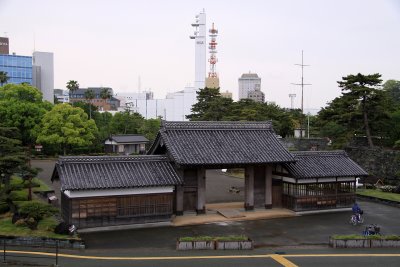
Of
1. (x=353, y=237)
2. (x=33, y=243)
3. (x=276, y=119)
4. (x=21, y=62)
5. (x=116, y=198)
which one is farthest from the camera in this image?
(x=21, y=62)

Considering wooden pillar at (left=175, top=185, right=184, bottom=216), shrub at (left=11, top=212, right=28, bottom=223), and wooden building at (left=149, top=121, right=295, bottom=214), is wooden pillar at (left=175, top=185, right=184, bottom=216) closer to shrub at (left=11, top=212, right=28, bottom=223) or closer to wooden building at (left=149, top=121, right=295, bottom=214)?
wooden building at (left=149, top=121, right=295, bottom=214)

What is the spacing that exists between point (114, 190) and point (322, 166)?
50.1 feet

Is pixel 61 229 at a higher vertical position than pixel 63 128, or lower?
lower

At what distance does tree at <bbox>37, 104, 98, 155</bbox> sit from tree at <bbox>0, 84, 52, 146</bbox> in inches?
70.6

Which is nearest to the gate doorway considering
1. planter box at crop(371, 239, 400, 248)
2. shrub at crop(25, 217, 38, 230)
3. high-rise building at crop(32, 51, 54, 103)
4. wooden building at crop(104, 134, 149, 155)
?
planter box at crop(371, 239, 400, 248)

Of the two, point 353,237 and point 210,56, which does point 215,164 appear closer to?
point 353,237

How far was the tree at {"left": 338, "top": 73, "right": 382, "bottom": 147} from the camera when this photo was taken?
40406 mm

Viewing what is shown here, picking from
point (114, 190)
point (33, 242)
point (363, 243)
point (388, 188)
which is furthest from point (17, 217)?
point (388, 188)

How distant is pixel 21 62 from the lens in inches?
4149

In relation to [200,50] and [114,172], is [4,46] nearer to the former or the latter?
[200,50]

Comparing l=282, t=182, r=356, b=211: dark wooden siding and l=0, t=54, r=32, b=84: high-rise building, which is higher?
l=0, t=54, r=32, b=84: high-rise building

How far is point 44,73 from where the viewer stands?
362 ft

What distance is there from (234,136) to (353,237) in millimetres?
11381

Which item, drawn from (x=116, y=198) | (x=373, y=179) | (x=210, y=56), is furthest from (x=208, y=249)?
(x=210, y=56)
